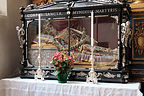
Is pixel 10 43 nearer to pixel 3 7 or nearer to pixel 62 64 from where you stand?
pixel 3 7

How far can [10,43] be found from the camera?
3.82 meters

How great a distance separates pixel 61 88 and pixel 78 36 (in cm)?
84

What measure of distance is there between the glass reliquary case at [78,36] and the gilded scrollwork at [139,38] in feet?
1.98

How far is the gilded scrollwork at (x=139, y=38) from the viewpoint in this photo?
3.56 metres

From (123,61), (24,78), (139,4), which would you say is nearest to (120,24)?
(123,61)

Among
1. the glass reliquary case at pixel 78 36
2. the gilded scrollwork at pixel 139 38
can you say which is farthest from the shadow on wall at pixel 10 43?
the gilded scrollwork at pixel 139 38

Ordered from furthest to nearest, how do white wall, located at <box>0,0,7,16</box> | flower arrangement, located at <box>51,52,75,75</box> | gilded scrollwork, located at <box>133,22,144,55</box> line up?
white wall, located at <box>0,0,7,16</box> → gilded scrollwork, located at <box>133,22,144,55</box> → flower arrangement, located at <box>51,52,75,75</box>

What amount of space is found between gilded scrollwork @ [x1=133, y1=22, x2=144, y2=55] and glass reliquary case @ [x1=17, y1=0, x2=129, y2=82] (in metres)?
0.60

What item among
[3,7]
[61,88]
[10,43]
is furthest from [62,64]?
[3,7]

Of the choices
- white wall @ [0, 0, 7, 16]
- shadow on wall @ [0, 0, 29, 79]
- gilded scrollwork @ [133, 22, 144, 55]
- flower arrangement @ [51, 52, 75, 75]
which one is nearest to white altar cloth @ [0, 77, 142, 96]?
flower arrangement @ [51, 52, 75, 75]

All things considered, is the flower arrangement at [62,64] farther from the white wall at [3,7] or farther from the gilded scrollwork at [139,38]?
the white wall at [3,7]

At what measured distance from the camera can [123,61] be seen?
303 cm

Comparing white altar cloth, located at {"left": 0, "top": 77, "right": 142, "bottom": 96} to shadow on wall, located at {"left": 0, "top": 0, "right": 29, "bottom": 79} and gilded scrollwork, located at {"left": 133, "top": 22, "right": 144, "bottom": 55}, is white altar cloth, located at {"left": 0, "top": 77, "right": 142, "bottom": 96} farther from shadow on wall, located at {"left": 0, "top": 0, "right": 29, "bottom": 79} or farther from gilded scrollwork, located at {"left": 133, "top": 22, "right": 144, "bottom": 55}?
gilded scrollwork, located at {"left": 133, "top": 22, "right": 144, "bottom": 55}

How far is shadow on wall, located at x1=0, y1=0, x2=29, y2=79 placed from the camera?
3.66 m
